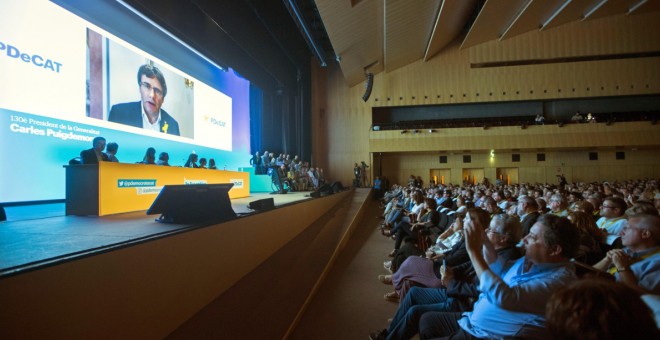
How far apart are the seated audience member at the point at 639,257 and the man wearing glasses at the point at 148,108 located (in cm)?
589

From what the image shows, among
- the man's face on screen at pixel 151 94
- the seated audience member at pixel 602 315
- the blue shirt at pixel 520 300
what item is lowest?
the blue shirt at pixel 520 300

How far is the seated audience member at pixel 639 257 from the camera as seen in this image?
4.85ft

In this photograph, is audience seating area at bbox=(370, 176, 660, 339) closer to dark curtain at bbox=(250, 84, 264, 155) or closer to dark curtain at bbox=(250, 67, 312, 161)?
dark curtain at bbox=(250, 84, 264, 155)

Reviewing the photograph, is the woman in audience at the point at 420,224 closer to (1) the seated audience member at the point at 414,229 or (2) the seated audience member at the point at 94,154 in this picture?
(1) the seated audience member at the point at 414,229

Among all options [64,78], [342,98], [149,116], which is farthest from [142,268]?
[342,98]

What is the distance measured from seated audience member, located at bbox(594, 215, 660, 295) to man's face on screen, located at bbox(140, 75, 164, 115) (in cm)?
628

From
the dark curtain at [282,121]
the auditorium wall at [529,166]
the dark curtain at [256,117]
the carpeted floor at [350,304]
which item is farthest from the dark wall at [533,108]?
the carpeted floor at [350,304]

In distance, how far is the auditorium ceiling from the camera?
10664 mm

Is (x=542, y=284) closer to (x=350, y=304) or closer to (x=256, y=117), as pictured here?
(x=350, y=304)

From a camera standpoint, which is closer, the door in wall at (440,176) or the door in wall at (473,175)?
the door in wall at (473,175)

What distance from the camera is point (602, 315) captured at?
2.40 ft

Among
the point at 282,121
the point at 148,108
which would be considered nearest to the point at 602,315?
the point at 148,108

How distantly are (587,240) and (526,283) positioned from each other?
1.26 metres

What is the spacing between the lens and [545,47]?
1591 cm
